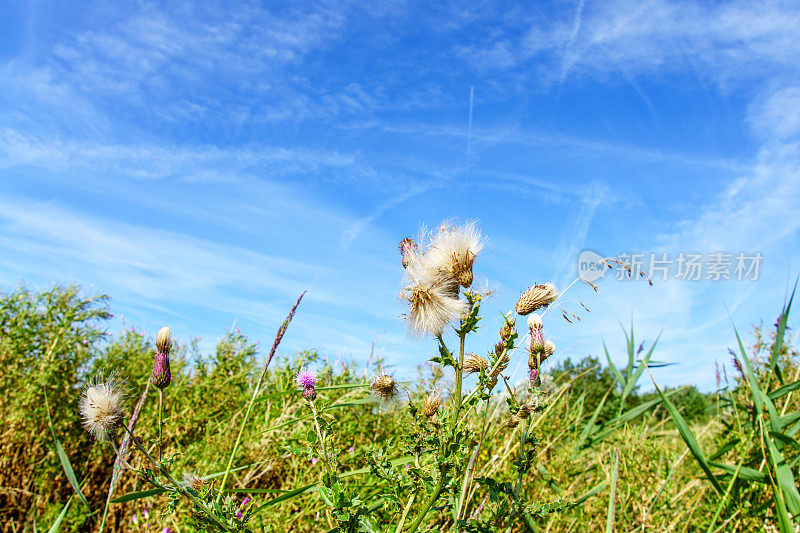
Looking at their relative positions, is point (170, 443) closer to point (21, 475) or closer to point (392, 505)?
point (21, 475)

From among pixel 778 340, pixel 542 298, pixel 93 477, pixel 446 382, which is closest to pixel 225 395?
pixel 93 477

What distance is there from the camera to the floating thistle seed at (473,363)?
166 centimetres

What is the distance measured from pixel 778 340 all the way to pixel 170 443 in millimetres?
3537

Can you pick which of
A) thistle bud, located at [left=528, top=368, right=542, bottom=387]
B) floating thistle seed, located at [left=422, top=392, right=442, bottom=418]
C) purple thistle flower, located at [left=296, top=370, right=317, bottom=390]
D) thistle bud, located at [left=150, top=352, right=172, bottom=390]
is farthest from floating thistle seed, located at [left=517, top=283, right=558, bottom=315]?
thistle bud, located at [left=150, top=352, right=172, bottom=390]

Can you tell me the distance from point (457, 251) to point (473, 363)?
36 cm

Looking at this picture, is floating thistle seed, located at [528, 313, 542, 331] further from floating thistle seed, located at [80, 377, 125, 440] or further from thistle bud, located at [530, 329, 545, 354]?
floating thistle seed, located at [80, 377, 125, 440]

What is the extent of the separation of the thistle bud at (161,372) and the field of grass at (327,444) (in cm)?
35

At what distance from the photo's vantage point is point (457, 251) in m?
1.73

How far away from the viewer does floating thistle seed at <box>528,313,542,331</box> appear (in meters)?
1.86

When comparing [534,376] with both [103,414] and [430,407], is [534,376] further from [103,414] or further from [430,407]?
[103,414]

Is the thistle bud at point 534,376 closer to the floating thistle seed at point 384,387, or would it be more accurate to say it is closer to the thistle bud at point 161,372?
the floating thistle seed at point 384,387

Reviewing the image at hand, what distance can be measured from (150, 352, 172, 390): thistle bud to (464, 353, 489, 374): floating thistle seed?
3.19 ft

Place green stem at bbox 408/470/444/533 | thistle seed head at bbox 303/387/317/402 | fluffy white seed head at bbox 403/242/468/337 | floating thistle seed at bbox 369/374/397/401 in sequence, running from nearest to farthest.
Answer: green stem at bbox 408/470/444/533, fluffy white seed head at bbox 403/242/468/337, thistle seed head at bbox 303/387/317/402, floating thistle seed at bbox 369/374/397/401

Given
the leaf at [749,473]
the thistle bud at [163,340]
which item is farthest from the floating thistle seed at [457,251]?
the leaf at [749,473]
